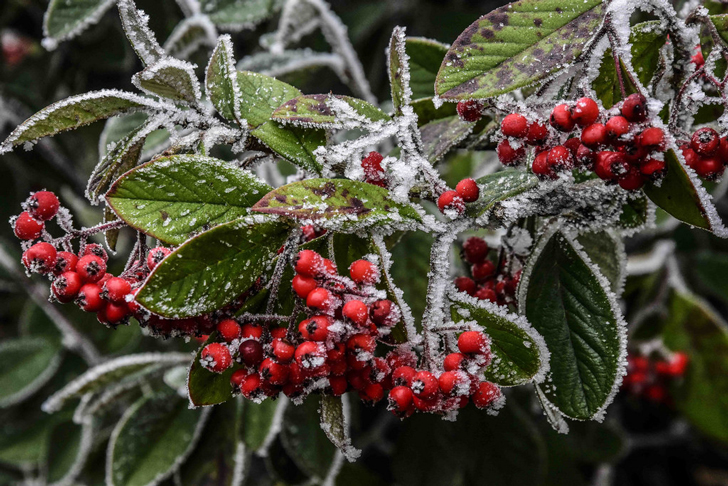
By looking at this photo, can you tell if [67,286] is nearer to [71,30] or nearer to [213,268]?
[213,268]

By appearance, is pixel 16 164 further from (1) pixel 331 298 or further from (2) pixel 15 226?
(1) pixel 331 298

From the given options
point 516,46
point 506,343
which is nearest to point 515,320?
point 506,343

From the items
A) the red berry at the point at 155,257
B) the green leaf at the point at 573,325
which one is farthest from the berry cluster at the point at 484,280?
the red berry at the point at 155,257

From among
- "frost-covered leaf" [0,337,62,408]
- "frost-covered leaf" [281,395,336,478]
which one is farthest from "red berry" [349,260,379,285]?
"frost-covered leaf" [0,337,62,408]

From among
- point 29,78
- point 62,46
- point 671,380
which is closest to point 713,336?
point 671,380

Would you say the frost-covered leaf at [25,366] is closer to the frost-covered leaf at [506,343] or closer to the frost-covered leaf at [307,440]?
the frost-covered leaf at [307,440]
